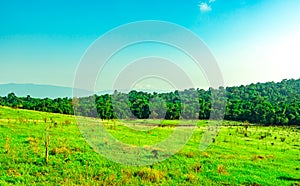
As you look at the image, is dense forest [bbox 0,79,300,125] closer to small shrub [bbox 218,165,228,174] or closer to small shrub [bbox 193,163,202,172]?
small shrub [bbox 193,163,202,172]

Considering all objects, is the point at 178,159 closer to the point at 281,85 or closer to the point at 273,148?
the point at 273,148

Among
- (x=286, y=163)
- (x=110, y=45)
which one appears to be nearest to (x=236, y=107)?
(x=286, y=163)

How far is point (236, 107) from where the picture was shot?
7706 centimetres

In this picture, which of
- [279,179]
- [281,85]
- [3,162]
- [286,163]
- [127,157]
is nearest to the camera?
[3,162]

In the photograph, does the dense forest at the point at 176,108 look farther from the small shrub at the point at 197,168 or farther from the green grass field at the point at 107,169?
the small shrub at the point at 197,168

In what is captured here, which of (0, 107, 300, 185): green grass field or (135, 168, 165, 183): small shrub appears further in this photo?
(135, 168, 165, 183): small shrub

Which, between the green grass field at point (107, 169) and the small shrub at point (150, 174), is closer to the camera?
the green grass field at point (107, 169)

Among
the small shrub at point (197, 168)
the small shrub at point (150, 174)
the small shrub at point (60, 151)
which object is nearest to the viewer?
the small shrub at point (150, 174)

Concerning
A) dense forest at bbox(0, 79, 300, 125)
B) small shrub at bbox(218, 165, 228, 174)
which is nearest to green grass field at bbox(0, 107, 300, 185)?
small shrub at bbox(218, 165, 228, 174)

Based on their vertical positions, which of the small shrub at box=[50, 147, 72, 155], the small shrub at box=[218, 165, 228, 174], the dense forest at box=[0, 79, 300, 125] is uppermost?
the dense forest at box=[0, 79, 300, 125]

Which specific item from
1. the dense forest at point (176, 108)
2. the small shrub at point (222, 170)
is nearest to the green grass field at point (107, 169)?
the small shrub at point (222, 170)

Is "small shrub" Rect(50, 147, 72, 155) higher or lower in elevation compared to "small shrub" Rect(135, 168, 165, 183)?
higher

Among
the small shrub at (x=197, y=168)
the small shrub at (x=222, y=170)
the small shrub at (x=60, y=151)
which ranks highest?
the small shrub at (x=60, y=151)

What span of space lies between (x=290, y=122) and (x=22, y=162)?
64.5 m
